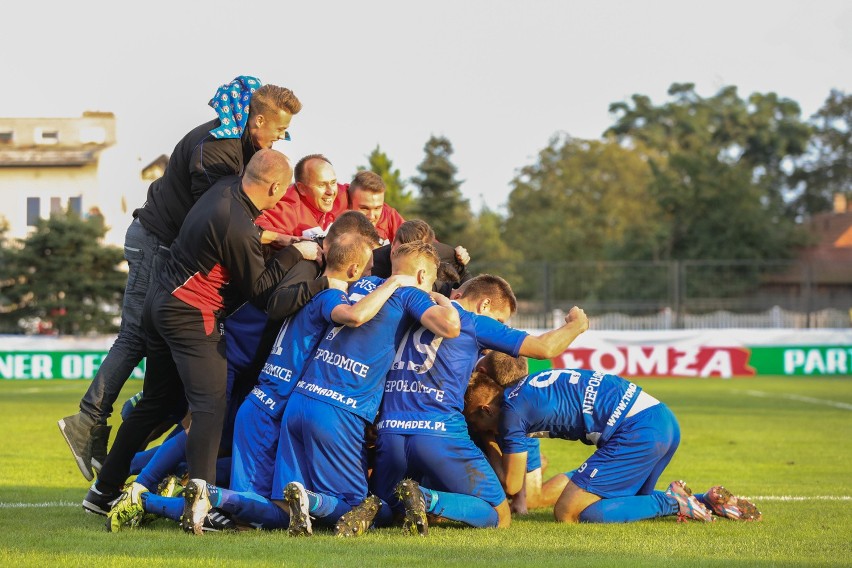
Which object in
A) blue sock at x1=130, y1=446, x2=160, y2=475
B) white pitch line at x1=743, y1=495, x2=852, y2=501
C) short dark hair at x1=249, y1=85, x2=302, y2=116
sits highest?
short dark hair at x1=249, y1=85, x2=302, y2=116

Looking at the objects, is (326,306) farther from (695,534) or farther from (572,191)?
(572,191)

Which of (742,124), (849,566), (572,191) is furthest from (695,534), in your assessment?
(742,124)

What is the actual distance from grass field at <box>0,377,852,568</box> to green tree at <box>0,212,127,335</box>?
69.4 feet

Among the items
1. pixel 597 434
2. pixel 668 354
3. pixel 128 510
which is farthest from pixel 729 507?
pixel 668 354

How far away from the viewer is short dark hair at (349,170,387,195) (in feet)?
26.3

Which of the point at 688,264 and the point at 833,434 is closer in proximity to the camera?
the point at 833,434

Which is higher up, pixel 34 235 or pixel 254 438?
pixel 34 235

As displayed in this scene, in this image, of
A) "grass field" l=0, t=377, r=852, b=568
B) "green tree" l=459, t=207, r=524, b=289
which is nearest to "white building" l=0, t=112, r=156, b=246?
"green tree" l=459, t=207, r=524, b=289

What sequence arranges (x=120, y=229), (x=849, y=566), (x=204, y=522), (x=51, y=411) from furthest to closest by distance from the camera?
1. (x=120, y=229)
2. (x=51, y=411)
3. (x=204, y=522)
4. (x=849, y=566)

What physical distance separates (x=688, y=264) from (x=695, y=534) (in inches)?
1050

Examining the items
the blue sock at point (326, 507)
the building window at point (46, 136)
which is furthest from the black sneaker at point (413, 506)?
the building window at point (46, 136)

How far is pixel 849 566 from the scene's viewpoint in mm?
5426

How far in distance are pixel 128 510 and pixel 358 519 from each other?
4.42ft

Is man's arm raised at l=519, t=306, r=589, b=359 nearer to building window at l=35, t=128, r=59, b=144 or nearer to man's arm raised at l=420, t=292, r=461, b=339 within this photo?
man's arm raised at l=420, t=292, r=461, b=339
